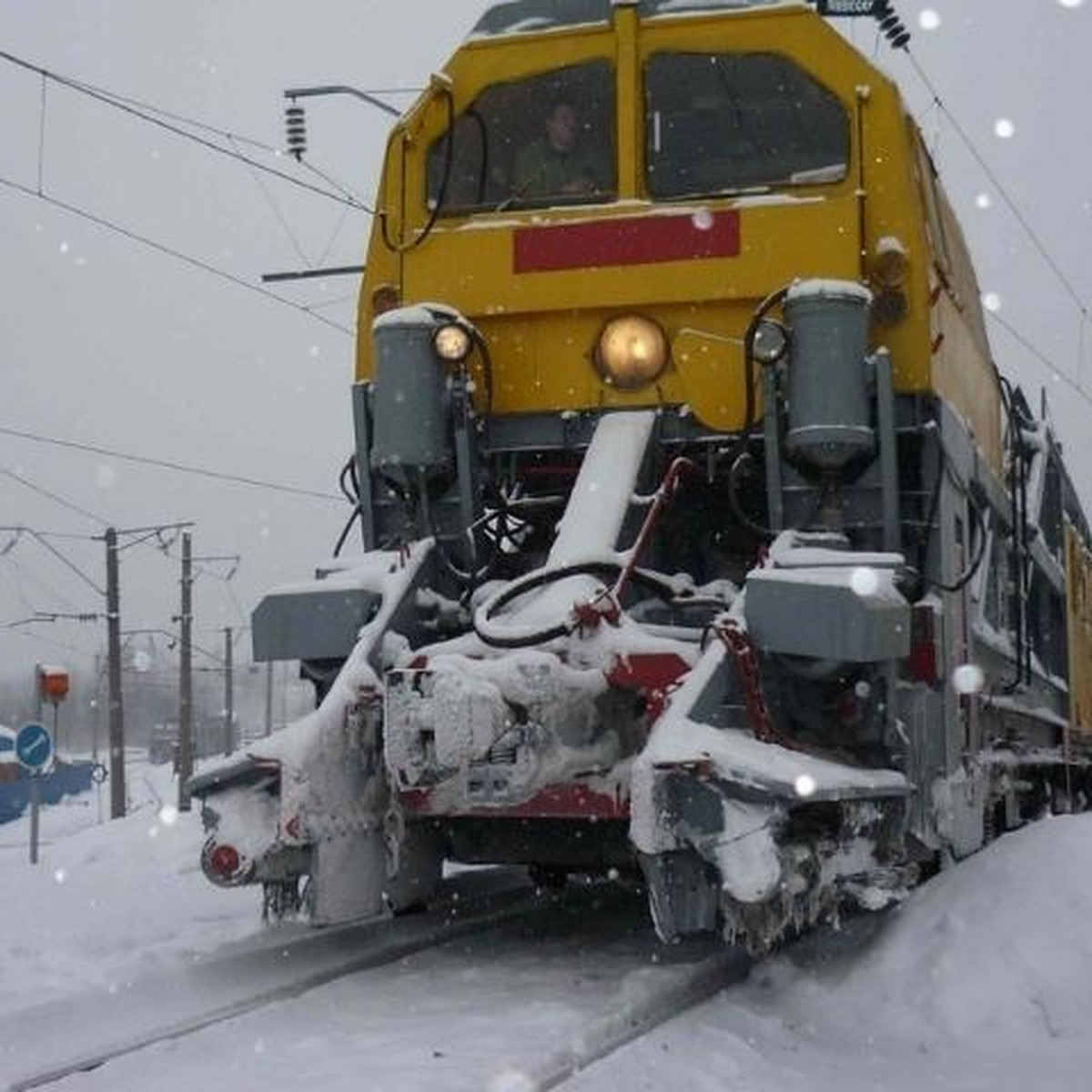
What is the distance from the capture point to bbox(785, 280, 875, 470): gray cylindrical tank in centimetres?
661

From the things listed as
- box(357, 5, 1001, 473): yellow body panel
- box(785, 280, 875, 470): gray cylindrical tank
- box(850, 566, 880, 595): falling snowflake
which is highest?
box(357, 5, 1001, 473): yellow body panel

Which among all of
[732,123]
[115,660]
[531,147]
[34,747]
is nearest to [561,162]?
[531,147]

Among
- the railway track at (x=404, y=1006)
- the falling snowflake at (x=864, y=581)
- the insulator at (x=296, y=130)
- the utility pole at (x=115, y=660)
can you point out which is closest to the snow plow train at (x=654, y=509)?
the falling snowflake at (x=864, y=581)

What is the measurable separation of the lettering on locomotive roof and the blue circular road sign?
8.87m

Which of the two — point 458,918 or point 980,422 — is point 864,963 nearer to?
point 458,918

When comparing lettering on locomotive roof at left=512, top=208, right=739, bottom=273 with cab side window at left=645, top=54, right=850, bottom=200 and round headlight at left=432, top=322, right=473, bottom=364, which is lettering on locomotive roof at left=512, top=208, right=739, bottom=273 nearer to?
cab side window at left=645, top=54, right=850, bottom=200

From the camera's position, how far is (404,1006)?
18.5 feet

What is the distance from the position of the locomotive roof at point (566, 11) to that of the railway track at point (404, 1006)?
4171 mm

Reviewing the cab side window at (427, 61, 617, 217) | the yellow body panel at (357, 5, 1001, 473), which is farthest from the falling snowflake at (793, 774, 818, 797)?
the cab side window at (427, 61, 617, 217)

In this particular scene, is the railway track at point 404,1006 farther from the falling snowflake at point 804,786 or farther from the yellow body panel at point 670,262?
the yellow body panel at point 670,262

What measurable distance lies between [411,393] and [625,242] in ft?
3.81

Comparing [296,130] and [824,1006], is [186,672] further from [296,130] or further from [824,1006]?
[824,1006]

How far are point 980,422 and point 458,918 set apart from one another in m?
3.65

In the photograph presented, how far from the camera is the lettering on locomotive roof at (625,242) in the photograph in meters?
7.21
